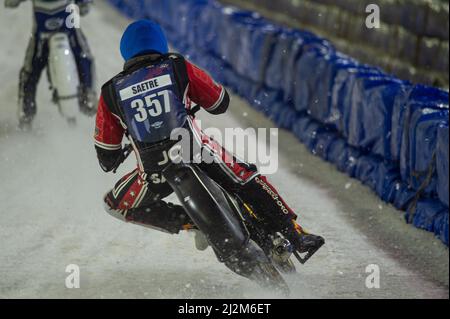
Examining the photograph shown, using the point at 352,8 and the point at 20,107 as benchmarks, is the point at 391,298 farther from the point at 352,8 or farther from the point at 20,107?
the point at 352,8

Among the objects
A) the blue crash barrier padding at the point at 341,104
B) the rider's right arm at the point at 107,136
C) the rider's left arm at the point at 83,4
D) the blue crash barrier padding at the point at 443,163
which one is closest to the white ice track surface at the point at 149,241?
the blue crash barrier padding at the point at 341,104

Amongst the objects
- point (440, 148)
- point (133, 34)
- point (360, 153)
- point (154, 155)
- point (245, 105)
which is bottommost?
point (245, 105)

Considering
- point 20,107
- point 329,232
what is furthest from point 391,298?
point 20,107

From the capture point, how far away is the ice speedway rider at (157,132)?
16.1 ft

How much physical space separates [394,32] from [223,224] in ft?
21.1

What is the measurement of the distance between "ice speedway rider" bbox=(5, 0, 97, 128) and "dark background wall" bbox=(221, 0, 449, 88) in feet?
11.3

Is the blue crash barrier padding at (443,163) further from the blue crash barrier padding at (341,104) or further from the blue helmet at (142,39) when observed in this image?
the blue helmet at (142,39)

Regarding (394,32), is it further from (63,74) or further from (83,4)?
(63,74)

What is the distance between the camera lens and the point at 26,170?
8211 millimetres

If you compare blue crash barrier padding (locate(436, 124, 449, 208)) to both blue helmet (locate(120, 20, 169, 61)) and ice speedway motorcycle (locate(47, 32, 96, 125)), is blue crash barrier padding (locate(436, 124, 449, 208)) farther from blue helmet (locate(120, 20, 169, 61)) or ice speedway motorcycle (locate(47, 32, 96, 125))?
ice speedway motorcycle (locate(47, 32, 96, 125))

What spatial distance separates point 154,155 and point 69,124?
5019 mm

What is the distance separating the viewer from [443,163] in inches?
247

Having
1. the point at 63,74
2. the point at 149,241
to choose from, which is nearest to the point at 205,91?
the point at 149,241

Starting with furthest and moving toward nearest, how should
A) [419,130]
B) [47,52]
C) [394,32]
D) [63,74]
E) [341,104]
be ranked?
[394,32], [47,52], [63,74], [341,104], [419,130]
